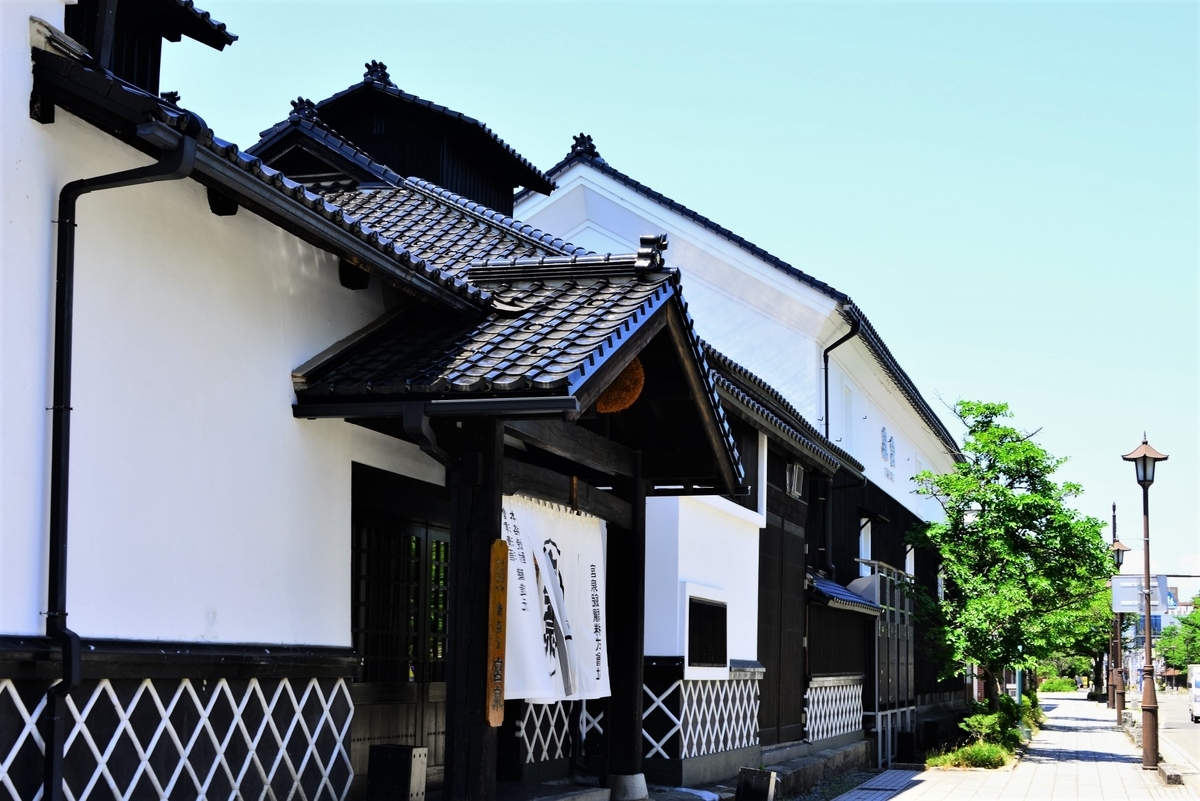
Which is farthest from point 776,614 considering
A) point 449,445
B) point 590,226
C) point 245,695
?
point 245,695

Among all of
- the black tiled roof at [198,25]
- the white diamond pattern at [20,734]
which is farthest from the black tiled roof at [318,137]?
the white diamond pattern at [20,734]

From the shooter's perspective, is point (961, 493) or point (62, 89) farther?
point (961, 493)

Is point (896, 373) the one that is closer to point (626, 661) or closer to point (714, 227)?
point (714, 227)

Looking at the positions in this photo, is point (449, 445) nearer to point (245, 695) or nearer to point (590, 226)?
point (245, 695)

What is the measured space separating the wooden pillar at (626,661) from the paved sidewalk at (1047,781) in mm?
8006

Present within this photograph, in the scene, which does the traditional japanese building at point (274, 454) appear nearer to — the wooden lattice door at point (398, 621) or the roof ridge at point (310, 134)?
the wooden lattice door at point (398, 621)

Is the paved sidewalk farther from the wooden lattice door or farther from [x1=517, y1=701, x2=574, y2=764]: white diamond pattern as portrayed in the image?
the wooden lattice door

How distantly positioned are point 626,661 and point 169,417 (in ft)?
21.7

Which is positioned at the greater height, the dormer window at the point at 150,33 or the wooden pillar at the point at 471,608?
the dormer window at the point at 150,33

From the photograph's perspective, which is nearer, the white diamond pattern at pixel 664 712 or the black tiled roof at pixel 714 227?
the white diamond pattern at pixel 664 712

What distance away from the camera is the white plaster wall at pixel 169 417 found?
699cm

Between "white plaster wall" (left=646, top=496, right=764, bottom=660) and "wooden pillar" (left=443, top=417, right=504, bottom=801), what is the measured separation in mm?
6572

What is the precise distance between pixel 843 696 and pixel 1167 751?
12.4 meters

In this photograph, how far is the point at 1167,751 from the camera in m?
34.0
